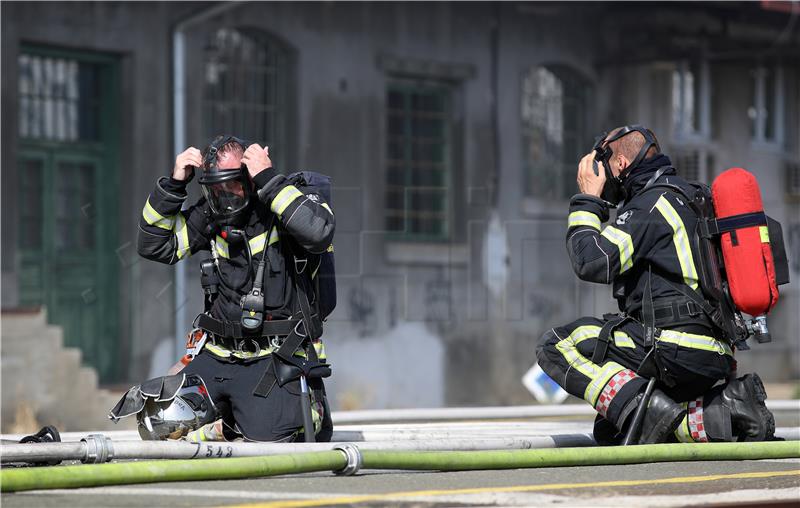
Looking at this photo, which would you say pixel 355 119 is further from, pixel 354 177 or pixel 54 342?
pixel 54 342

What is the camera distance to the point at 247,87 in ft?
55.2

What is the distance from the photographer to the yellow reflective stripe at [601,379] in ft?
24.1

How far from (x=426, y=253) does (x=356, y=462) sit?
12.9 m

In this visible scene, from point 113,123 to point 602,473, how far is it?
33.9 feet

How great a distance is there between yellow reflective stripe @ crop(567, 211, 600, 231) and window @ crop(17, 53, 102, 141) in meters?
8.76

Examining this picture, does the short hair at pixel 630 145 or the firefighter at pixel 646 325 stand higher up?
the short hair at pixel 630 145

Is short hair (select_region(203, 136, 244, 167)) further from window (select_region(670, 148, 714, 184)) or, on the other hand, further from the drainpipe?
window (select_region(670, 148, 714, 184))

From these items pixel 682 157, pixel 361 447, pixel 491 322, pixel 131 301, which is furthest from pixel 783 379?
pixel 361 447

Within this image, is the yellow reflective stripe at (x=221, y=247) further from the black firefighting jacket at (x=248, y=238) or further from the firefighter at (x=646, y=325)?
the firefighter at (x=646, y=325)

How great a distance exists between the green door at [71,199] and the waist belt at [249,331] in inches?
318

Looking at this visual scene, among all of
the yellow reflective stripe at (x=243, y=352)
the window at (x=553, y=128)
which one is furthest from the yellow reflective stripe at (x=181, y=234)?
the window at (x=553, y=128)

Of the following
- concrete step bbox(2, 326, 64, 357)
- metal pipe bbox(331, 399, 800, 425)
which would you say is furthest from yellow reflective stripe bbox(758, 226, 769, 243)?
concrete step bbox(2, 326, 64, 357)

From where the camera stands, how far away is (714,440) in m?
7.28

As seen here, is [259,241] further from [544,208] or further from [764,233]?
[544,208]
